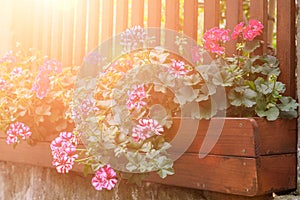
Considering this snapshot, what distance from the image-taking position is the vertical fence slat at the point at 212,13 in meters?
2.28

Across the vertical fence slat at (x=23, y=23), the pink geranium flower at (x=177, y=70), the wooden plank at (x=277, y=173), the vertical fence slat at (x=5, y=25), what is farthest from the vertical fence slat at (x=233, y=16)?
the vertical fence slat at (x=5, y=25)

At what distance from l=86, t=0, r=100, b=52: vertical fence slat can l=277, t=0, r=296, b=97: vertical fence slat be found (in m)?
1.21

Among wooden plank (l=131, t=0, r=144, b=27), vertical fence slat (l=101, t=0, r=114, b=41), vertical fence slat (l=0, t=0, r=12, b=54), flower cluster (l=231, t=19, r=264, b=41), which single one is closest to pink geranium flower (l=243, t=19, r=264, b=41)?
flower cluster (l=231, t=19, r=264, b=41)

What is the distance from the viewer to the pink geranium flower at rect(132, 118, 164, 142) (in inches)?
72.9

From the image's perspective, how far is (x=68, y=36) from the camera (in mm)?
3186

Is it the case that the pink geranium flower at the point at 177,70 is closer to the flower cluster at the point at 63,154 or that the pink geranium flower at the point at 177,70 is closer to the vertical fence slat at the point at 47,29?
the flower cluster at the point at 63,154

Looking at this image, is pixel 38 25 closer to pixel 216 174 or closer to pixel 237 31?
pixel 237 31

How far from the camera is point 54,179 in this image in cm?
268

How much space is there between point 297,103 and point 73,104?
92 cm

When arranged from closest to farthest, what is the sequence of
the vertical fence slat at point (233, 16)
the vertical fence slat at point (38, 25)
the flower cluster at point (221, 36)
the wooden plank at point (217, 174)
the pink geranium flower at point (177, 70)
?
the wooden plank at point (217, 174)
the pink geranium flower at point (177, 70)
the flower cluster at point (221, 36)
the vertical fence slat at point (233, 16)
the vertical fence slat at point (38, 25)

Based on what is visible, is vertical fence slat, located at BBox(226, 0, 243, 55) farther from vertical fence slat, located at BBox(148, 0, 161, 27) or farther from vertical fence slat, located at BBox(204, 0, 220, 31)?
vertical fence slat, located at BBox(148, 0, 161, 27)

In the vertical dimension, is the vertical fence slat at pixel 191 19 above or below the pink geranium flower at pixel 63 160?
above

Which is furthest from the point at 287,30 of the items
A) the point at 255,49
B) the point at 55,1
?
the point at 55,1

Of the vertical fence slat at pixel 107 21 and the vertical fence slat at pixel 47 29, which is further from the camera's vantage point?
the vertical fence slat at pixel 47 29
